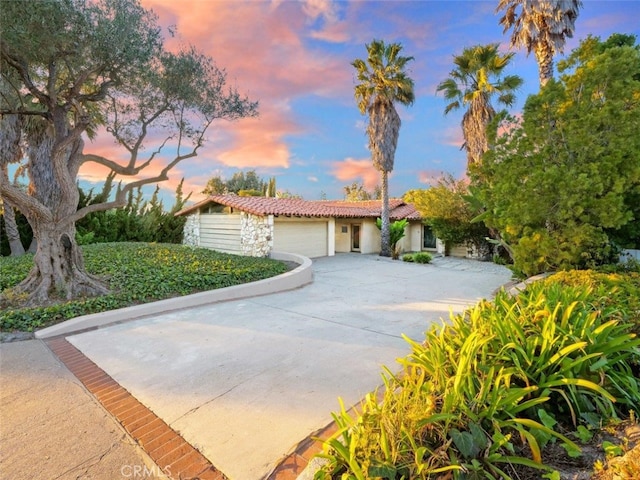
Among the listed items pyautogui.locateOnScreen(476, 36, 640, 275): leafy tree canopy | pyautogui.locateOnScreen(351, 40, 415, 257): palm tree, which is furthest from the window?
pyautogui.locateOnScreen(476, 36, 640, 275): leafy tree canopy

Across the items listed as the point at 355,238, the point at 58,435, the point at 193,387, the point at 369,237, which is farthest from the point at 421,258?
the point at 58,435

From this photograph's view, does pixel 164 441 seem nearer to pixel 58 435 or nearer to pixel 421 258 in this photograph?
pixel 58 435

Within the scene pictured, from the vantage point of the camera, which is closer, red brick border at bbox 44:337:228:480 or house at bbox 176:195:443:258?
red brick border at bbox 44:337:228:480

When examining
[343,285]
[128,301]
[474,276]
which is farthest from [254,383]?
[474,276]

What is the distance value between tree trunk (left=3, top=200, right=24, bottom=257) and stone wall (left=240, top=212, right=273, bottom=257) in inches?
386

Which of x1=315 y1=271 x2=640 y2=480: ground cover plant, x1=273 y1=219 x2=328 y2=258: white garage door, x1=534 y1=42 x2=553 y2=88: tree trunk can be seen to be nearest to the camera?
x1=315 y1=271 x2=640 y2=480: ground cover plant

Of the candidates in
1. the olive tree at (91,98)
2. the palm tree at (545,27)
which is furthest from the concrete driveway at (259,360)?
the palm tree at (545,27)

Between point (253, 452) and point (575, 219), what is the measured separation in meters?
8.07

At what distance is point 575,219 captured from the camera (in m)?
7.15

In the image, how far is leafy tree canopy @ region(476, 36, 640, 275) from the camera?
261 inches

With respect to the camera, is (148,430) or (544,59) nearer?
(148,430)

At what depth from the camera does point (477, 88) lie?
48.8 feet

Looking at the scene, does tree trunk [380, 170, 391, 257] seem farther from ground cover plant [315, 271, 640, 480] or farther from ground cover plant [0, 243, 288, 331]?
ground cover plant [315, 271, 640, 480]

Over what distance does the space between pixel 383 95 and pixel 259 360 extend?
1586 centimetres
